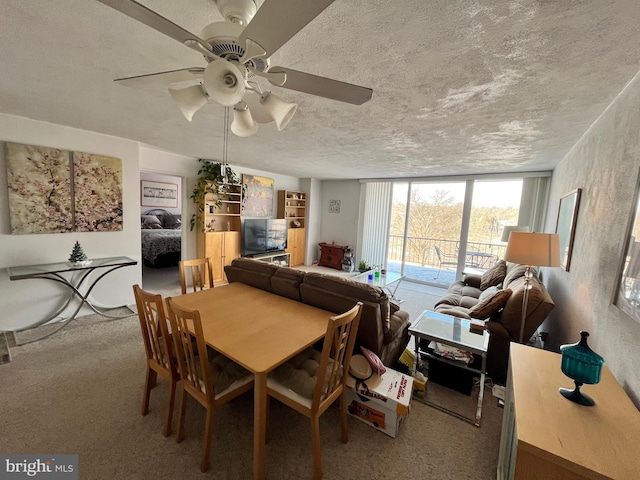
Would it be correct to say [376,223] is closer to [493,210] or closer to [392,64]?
[493,210]

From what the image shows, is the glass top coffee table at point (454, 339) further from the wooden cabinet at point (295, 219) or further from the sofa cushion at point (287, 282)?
the wooden cabinet at point (295, 219)

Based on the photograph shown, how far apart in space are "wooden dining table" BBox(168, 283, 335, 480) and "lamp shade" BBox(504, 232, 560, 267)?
1.59m

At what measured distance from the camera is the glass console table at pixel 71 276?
2596 mm

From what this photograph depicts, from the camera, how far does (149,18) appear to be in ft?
2.70

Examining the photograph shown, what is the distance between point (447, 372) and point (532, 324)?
2.67 ft

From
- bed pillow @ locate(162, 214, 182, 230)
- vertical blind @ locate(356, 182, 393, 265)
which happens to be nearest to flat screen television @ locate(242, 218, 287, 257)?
vertical blind @ locate(356, 182, 393, 265)

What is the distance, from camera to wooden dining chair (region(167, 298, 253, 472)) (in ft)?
4.44

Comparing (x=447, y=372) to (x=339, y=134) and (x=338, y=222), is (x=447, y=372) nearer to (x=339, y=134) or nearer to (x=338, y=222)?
(x=339, y=134)

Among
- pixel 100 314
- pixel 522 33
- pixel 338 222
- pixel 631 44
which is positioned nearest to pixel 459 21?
pixel 522 33

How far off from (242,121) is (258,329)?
4.18 ft

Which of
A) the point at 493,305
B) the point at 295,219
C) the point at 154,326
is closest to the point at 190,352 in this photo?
the point at 154,326

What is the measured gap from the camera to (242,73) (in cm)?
103

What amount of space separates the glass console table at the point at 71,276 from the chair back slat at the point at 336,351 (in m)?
2.86

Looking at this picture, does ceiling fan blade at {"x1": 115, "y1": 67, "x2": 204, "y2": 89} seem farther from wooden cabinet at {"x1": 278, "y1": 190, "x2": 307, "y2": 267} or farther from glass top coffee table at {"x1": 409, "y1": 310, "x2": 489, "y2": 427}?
wooden cabinet at {"x1": 278, "y1": 190, "x2": 307, "y2": 267}
